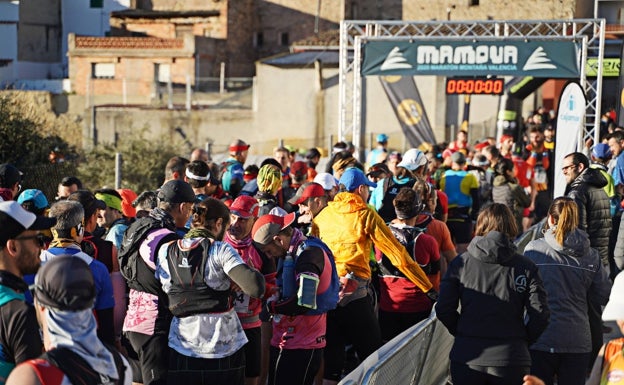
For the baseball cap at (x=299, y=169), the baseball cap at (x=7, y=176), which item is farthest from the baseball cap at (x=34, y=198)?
the baseball cap at (x=299, y=169)

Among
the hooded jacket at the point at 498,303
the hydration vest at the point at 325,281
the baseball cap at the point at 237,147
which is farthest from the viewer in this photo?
the baseball cap at the point at 237,147

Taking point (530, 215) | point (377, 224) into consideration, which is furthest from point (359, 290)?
point (530, 215)

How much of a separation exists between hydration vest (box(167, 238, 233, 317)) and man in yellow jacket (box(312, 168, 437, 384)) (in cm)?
187

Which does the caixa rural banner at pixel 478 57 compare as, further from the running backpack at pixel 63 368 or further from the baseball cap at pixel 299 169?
the running backpack at pixel 63 368

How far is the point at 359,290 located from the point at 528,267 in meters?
1.76

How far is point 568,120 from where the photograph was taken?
559 inches

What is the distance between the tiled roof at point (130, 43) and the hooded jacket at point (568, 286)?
1665 inches

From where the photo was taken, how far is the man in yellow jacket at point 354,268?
24.1 ft

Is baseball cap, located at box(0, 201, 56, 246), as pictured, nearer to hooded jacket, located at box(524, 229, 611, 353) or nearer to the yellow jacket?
the yellow jacket

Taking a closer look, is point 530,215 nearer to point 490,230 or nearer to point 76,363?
point 490,230

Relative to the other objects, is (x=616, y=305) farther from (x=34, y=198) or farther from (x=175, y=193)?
(x=34, y=198)

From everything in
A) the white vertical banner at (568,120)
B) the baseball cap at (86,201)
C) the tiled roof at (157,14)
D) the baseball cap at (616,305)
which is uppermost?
the tiled roof at (157,14)

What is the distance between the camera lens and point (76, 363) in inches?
145

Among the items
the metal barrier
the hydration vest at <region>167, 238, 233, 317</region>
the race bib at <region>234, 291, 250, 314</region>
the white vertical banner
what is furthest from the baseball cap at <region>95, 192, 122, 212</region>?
the white vertical banner
